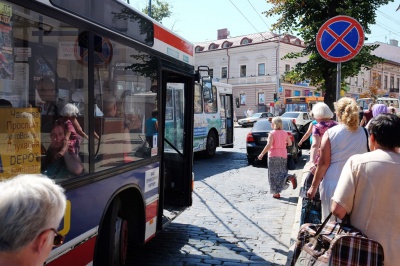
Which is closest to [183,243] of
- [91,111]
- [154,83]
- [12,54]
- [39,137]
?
[154,83]

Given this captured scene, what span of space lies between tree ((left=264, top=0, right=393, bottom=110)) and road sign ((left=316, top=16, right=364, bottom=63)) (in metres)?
Result: 5.91

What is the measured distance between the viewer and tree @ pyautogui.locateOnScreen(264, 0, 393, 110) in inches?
469

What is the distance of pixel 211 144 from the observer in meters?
14.9

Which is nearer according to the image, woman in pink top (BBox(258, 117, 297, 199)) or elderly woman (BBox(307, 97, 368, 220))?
elderly woman (BBox(307, 97, 368, 220))

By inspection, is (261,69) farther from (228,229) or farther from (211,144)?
(228,229)

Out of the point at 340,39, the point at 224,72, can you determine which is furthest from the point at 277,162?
the point at 224,72

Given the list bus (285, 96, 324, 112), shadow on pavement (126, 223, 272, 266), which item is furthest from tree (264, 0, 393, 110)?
bus (285, 96, 324, 112)

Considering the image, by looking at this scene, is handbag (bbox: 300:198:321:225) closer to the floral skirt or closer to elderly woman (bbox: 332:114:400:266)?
elderly woman (bbox: 332:114:400:266)

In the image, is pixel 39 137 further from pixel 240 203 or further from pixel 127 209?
pixel 240 203

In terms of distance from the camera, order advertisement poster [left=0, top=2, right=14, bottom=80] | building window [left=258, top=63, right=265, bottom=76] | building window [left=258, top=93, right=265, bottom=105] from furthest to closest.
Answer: building window [left=258, top=63, right=265, bottom=76] < building window [left=258, top=93, right=265, bottom=105] < advertisement poster [left=0, top=2, right=14, bottom=80]

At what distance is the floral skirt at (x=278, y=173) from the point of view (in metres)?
8.38

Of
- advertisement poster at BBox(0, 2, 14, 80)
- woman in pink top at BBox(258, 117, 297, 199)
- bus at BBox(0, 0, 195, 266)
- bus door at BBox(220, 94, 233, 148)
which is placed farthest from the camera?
bus door at BBox(220, 94, 233, 148)

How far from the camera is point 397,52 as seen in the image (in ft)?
226

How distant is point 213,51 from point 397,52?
33.2 meters
